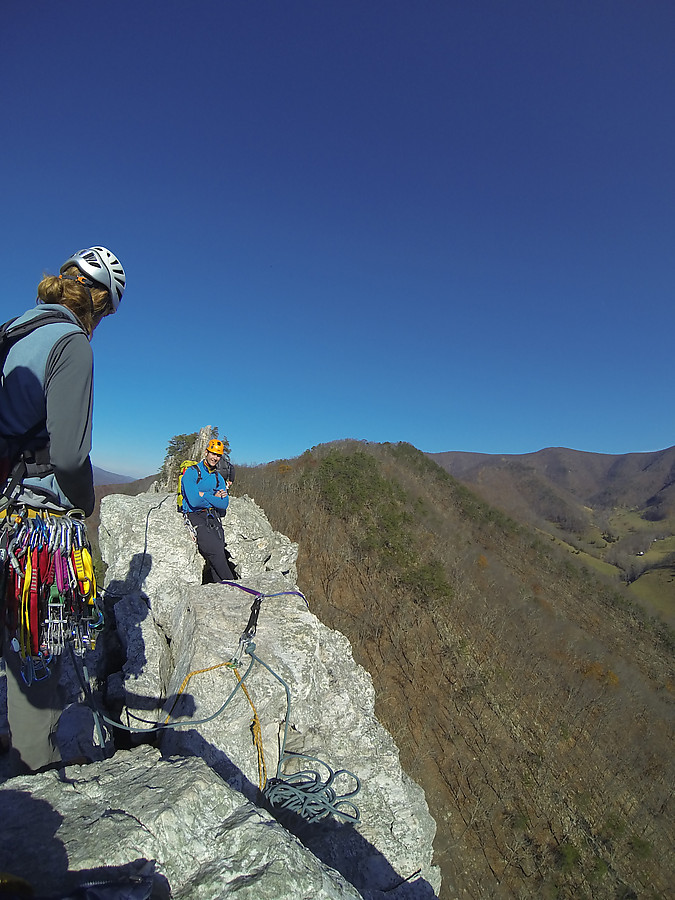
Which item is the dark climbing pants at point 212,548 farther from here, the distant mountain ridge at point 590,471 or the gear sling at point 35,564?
the distant mountain ridge at point 590,471

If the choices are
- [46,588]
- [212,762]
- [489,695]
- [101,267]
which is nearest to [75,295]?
[101,267]

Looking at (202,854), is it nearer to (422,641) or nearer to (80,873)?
(80,873)

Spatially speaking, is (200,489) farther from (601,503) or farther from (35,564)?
(601,503)

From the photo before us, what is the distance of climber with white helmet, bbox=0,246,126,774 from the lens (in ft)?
6.66

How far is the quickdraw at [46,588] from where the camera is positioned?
218 cm

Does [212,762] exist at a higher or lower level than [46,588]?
lower

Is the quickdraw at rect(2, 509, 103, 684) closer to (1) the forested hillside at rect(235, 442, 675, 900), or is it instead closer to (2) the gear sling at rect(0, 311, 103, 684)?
(2) the gear sling at rect(0, 311, 103, 684)

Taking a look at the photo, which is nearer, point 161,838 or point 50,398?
point 161,838

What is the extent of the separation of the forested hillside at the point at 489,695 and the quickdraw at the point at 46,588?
11.0m

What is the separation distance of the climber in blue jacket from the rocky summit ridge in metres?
0.26

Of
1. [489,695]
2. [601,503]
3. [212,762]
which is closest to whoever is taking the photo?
[212,762]

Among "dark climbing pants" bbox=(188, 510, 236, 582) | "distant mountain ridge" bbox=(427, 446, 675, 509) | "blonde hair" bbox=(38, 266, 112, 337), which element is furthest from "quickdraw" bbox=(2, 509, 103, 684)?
"distant mountain ridge" bbox=(427, 446, 675, 509)

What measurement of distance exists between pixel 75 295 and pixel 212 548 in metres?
4.74

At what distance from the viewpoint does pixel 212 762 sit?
313cm
